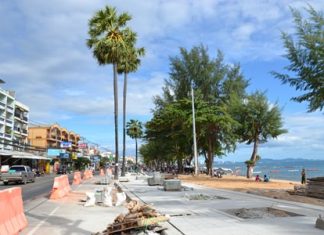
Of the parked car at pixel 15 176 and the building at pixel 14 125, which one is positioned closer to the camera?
the parked car at pixel 15 176

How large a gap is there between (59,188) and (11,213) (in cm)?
1320

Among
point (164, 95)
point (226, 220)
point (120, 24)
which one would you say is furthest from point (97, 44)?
point (226, 220)

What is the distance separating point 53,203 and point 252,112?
102 ft

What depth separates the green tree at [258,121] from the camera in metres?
48.4

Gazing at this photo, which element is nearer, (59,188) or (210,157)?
(59,188)

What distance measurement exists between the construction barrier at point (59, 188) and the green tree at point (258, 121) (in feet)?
86.4

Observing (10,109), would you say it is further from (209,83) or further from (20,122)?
(209,83)

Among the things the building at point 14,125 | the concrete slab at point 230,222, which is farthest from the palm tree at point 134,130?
the concrete slab at point 230,222

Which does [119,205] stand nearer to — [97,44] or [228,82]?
[97,44]

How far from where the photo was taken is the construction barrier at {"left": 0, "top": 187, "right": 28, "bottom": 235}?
10.5 m

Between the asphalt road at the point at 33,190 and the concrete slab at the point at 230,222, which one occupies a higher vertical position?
the asphalt road at the point at 33,190

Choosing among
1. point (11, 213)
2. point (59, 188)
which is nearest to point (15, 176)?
point (59, 188)

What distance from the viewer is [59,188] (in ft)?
79.8

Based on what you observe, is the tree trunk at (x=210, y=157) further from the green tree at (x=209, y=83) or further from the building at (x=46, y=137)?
the building at (x=46, y=137)
